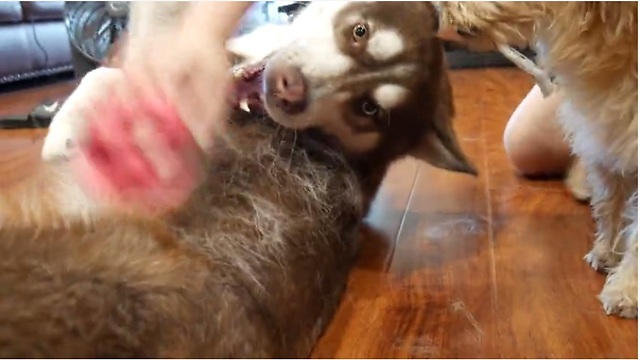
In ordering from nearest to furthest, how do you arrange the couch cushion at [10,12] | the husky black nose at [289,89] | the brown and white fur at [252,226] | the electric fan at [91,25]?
the brown and white fur at [252,226]
the husky black nose at [289,89]
the electric fan at [91,25]
the couch cushion at [10,12]

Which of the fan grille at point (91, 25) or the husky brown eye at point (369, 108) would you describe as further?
the fan grille at point (91, 25)

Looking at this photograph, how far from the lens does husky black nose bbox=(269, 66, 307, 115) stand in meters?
1.12

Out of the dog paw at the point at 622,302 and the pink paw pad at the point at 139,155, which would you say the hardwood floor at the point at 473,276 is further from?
the pink paw pad at the point at 139,155

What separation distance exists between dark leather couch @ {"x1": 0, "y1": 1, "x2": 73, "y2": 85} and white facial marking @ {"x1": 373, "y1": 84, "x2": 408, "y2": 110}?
283 centimetres

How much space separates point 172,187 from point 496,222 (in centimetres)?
76

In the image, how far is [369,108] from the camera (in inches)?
46.5

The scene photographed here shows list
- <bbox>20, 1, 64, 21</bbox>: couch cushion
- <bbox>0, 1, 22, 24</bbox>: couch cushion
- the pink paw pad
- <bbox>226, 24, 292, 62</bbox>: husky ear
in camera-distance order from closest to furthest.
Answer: the pink paw pad
<bbox>226, 24, 292, 62</bbox>: husky ear
<bbox>0, 1, 22, 24</bbox>: couch cushion
<bbox>20, 1, 64, 21</bbox>: couch cushion

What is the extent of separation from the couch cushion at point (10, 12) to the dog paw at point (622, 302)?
315 cm

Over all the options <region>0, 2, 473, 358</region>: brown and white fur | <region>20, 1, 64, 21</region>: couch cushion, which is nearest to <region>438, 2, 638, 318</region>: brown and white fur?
<region>0, 2, 473, 358</region>: brown and white fur

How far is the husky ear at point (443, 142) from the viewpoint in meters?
1.28

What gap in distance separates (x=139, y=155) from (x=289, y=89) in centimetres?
24

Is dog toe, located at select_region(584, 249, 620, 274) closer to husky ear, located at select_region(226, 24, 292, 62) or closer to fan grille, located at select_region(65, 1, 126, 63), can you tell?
husky ear, located at select_region(226, 24, 292, 62)

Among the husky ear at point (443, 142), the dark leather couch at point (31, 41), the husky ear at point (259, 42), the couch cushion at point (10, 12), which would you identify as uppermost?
the husky ear at point (259, 42)

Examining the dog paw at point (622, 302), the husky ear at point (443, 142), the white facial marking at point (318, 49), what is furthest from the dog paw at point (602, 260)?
the white facial marking at point (318, 49)
